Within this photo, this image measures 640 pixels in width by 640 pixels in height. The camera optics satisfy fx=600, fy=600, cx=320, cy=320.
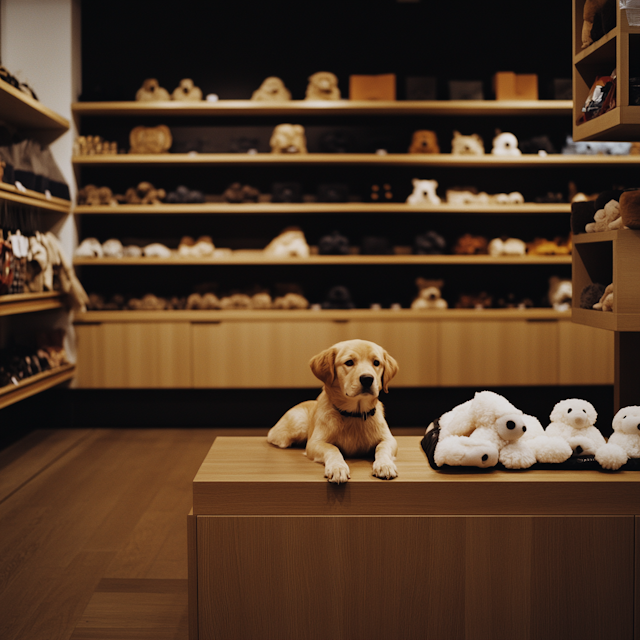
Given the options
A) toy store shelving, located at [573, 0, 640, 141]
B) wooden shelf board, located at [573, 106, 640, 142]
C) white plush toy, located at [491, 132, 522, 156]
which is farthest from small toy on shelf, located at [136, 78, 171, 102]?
wooden shelf board, located at [573, 106, 640, 142]

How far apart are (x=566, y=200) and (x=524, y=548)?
11.5 ft

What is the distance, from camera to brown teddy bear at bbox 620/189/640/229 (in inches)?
67.9

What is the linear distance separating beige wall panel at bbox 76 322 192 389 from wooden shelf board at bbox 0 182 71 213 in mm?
818

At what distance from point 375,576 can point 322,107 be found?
342 centimetres

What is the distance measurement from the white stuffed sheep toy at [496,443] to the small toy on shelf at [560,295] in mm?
2951

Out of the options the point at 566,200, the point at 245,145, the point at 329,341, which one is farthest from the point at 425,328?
the point at 245,145

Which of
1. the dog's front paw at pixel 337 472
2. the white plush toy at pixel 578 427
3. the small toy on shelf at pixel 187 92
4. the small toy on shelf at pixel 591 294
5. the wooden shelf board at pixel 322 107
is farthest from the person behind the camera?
the small toy on shelf at pixel 187 92

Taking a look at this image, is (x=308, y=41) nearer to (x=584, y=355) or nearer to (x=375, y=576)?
(x=584, y=355)

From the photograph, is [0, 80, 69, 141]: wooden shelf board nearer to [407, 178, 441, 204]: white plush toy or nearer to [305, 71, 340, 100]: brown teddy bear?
[305, 71, 340, 100]: brown teddy bear

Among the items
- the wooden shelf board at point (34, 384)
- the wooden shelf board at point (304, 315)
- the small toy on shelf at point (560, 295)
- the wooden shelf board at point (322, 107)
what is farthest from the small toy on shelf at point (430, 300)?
the wooden shelf board at point (34, 384)

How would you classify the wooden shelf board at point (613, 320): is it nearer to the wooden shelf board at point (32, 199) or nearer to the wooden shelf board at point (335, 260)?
the wooden shelf board at point (335, 260)

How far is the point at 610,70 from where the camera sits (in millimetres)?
2031

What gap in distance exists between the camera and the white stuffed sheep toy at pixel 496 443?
1435 mm

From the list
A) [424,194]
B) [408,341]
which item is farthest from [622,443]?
[424,194]
